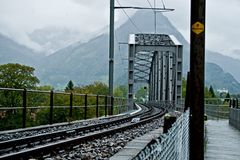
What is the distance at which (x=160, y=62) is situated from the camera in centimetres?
8425

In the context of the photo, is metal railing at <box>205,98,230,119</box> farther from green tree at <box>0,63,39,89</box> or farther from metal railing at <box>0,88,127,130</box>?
green tree at <box>0,63,39,89</box>

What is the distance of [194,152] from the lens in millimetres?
6680

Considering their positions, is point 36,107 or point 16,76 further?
point 16,76

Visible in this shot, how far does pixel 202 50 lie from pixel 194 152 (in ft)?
4.34

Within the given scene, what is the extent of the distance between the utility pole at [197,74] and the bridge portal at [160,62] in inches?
1415

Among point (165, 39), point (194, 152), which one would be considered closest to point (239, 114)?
point (194, 152)

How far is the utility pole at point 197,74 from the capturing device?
658cm

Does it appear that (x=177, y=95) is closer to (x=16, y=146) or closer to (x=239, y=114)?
(x=239, y=114)

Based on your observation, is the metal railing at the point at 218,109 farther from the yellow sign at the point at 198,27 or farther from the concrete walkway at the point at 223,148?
the yellow sign at the point at 198,27

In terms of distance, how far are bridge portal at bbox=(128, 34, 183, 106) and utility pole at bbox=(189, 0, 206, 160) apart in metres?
35.9

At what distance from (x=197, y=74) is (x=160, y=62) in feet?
256

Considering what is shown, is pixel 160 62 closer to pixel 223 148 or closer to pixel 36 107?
pixel 36 107

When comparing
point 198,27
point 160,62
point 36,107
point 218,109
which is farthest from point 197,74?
point 160,62

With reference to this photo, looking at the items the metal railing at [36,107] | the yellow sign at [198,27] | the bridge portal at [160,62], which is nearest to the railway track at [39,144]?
the metal railing at [36,107]
